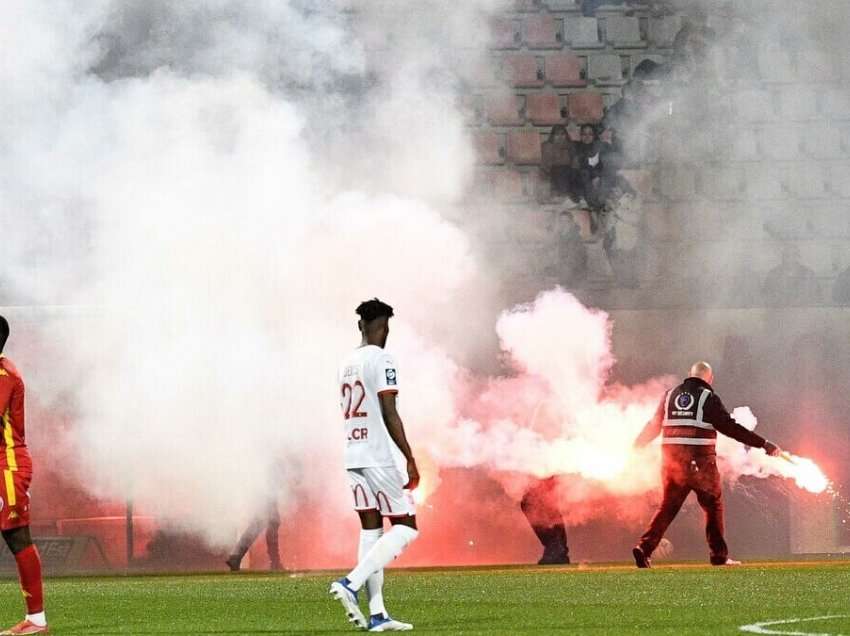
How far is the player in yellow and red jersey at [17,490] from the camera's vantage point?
337 inches

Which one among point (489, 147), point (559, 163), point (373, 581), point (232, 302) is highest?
point (489, 147)

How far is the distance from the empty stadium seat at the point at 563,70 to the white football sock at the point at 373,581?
14931mm

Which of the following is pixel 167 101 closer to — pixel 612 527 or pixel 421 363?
pixel 421 363

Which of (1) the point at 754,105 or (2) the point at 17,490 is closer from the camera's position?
(2) the point at 17,490

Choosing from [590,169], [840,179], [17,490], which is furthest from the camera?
[840,179]

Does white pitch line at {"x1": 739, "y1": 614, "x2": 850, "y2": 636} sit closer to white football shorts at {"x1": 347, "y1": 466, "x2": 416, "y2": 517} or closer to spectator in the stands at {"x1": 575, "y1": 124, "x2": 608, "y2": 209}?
white football shorts at {"x1": 347, "y1": 466, "x2": 416, "y2": 517}

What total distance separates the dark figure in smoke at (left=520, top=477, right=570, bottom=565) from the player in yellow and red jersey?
1053cm

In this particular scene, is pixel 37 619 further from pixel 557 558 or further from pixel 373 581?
pixel 557 558

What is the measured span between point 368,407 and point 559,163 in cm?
1492

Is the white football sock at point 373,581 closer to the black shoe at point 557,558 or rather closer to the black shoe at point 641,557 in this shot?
the black shoe at point 641,557

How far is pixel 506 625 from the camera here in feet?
29.2

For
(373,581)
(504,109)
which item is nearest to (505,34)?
(504,109)

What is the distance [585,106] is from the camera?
2362 cm

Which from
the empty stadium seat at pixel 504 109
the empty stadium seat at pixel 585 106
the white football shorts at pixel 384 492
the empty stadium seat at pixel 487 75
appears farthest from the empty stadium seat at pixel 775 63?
the white football shorts at pixel 384 492
